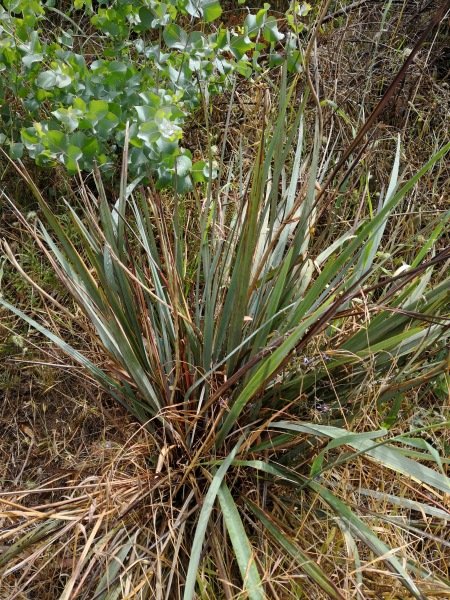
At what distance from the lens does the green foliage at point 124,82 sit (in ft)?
5.64

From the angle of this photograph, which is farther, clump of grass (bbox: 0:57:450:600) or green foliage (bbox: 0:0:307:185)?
green foliage (bbox: 0:0:307:185)

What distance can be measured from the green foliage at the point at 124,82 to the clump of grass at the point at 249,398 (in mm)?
276

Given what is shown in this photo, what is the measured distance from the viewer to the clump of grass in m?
1.30

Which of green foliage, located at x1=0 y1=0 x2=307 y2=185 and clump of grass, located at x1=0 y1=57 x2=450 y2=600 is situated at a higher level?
green foliage, located at x1=0 y1=0 x2=307 y2=185

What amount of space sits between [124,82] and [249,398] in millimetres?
1009

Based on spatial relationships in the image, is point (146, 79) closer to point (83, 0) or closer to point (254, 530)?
point (83, 0)

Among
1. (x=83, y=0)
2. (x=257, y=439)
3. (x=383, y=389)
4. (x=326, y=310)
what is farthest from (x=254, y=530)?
(x=83, y=0)

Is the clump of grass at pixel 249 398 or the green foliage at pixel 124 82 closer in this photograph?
the clump of grass at pixel 249 398

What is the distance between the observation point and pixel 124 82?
1.86m

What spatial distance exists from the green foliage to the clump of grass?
28 centimetres

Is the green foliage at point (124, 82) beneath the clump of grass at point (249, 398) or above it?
above

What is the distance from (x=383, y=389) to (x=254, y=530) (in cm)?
42

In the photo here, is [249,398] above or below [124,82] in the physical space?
below

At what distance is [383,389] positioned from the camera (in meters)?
1.38
